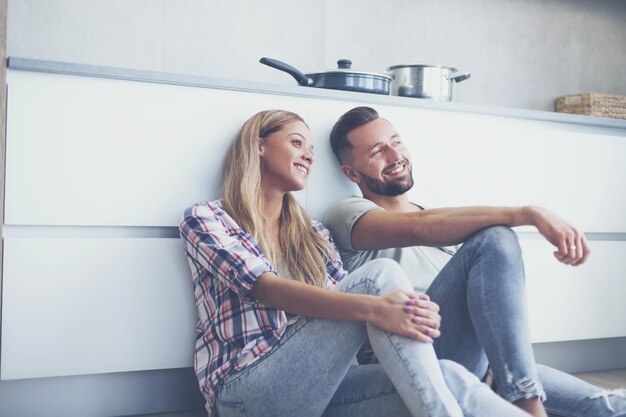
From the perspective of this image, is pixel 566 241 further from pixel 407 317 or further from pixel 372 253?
pixel 372 253

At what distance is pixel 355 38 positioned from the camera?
2688 mm

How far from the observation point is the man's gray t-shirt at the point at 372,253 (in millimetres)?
1733

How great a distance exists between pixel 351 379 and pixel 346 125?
720 mm

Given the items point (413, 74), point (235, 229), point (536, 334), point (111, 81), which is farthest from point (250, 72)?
point (536, 334)

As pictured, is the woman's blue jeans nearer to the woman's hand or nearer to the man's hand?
the woman's hand

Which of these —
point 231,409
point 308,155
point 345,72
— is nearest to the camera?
point 231,409

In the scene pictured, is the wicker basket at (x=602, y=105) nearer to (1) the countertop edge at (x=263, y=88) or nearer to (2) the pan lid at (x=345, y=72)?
(1) the countertop edge at (x=263, y=88)

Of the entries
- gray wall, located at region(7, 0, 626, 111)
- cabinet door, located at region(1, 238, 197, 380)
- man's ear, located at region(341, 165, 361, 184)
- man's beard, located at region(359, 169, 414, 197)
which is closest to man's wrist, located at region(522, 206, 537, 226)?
man's beard, located at region(359, 169, 414, 197)

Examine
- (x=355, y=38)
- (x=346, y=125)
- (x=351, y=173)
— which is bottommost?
(x=351, y=173)

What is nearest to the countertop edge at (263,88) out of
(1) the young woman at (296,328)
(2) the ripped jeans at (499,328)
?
(1) the young woman at (296,328)

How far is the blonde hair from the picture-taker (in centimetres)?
160

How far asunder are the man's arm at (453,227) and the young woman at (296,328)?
0.14 metres

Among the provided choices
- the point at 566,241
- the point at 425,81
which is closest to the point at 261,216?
the point at 566,241

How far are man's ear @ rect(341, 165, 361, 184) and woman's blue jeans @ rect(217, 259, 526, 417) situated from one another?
53cm
